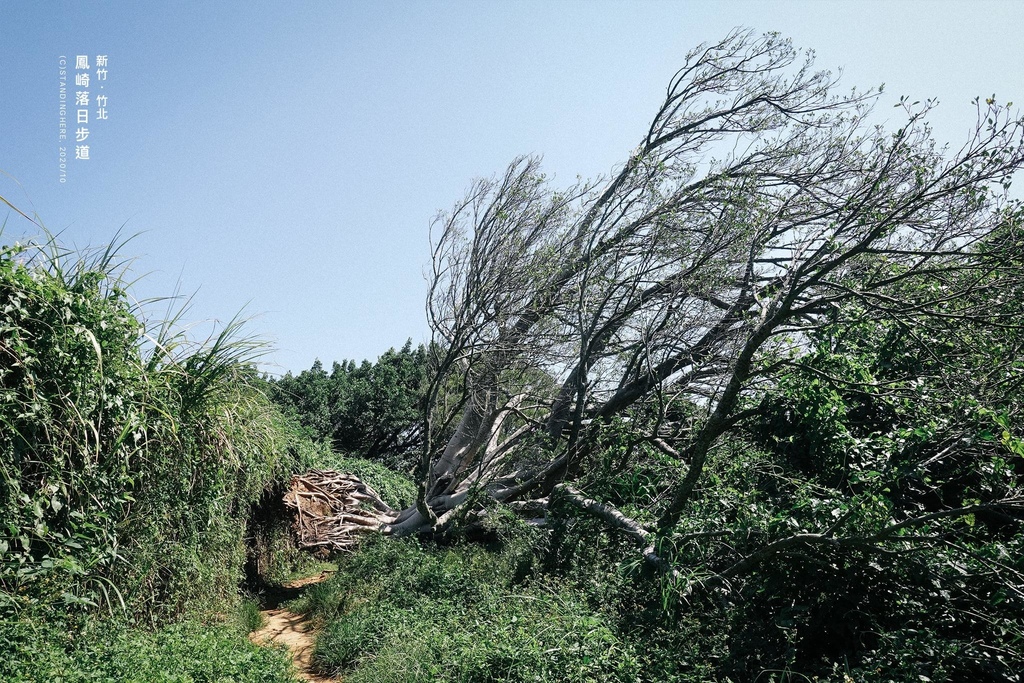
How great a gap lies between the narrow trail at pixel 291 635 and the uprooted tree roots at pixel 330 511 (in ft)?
3.50

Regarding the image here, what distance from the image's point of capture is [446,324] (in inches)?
381

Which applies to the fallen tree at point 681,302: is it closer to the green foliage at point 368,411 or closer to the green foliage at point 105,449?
the green foliage at point 105,449

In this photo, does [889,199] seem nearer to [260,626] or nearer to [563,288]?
[563,288]

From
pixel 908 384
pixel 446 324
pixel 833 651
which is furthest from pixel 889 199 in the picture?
pixel 446 324

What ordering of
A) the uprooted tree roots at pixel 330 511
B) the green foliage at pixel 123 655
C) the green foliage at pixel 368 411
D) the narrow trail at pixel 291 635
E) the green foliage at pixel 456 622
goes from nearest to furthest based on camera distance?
1. the green foliage at pixel 123 655
2. the green foliage at pixel 456 622
3. the narrow trail at pixel 291 635
4. the uprooted tree roots at pixel 330 511
5. the green foliage at pixel 368 411


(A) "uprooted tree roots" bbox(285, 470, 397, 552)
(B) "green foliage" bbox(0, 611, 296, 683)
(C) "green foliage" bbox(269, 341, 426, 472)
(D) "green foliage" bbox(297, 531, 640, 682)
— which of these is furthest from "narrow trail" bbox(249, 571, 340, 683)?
(C) "green foliage" bbox(269, 341, 426, 472)

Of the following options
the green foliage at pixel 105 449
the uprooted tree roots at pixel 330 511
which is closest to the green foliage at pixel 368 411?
the uprooted tree roots at pixel 330 511

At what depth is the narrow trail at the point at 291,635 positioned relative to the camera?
20.2 ft

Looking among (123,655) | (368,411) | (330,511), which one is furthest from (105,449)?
(368,411)

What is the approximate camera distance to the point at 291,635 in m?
7.14

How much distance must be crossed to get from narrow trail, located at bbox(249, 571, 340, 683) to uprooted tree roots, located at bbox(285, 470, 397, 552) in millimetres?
1068

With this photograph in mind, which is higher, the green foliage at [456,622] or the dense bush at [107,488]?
the dense bush at [107,488]

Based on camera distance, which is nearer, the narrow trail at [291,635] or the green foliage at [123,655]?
the green foliage at [123,655]

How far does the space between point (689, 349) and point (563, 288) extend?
8.22 feet
